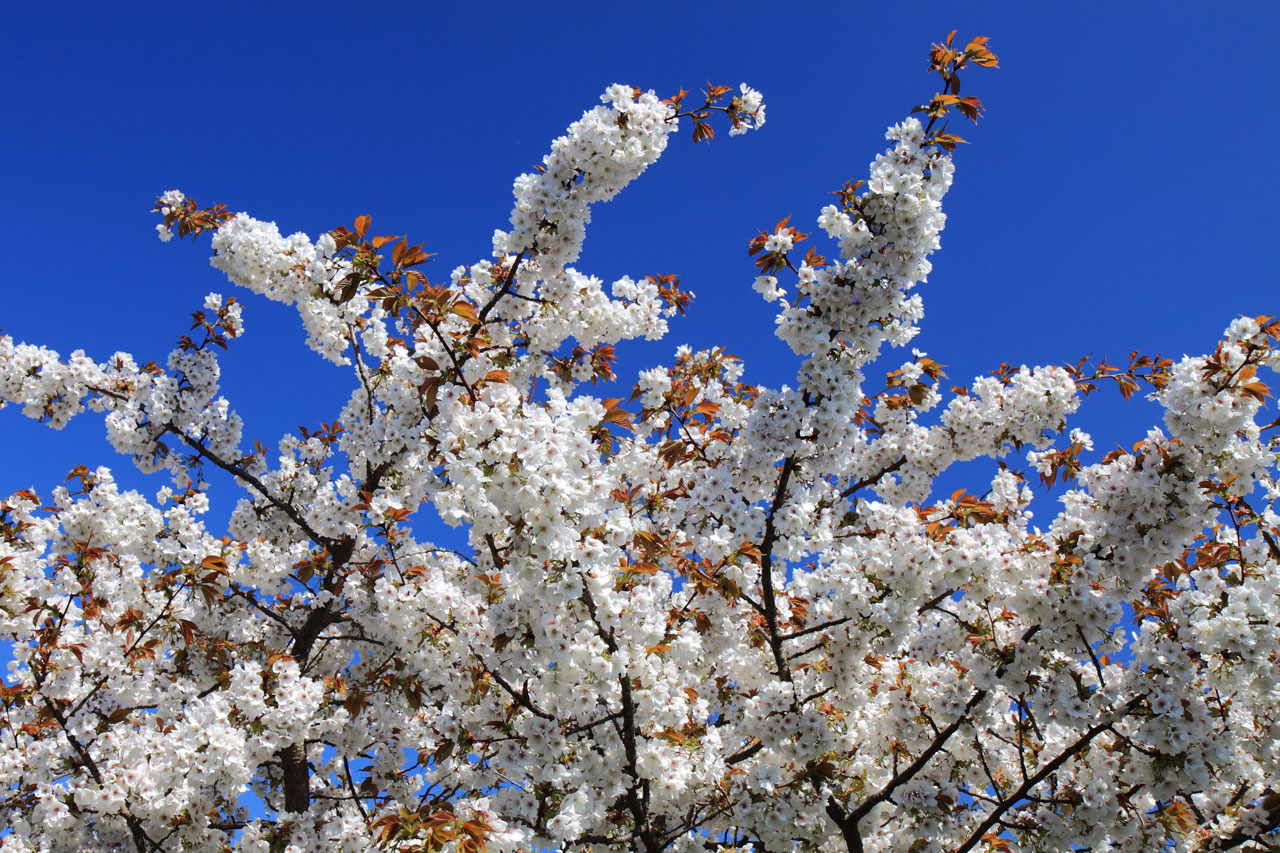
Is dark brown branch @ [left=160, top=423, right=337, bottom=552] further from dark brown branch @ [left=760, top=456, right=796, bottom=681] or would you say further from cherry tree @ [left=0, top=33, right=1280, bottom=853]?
dark brown branch @ [left=760, top=456, right=796, bottom=681]

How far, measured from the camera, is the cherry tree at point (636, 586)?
13.8 ft

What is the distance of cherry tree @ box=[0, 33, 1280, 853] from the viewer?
4215 millimetres

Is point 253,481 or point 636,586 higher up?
point 253,481

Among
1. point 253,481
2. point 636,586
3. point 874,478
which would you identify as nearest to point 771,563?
point 636,586

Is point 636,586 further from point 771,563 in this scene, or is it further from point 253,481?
point 253,481

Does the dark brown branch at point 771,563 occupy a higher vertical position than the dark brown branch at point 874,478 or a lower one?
lower

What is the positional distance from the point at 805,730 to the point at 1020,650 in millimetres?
1499

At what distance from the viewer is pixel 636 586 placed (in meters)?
4.25

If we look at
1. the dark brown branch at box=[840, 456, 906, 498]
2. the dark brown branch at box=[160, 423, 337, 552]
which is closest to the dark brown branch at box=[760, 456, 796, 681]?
the dark brown branch at box=[840, 456, 906, 498]

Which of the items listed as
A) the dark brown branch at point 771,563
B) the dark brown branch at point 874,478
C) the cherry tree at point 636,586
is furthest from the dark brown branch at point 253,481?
the dark brown branch at point 874,478

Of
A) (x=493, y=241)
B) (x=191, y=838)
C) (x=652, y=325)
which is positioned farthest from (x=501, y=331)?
(x=191, y=838)

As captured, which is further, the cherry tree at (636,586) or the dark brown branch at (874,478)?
the dark brown branch at (874,478)

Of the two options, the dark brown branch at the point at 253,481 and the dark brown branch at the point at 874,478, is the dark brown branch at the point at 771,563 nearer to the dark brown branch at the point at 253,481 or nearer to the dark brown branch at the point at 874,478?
the dark brown branch at the point at 874,478

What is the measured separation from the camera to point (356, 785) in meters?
6.48
